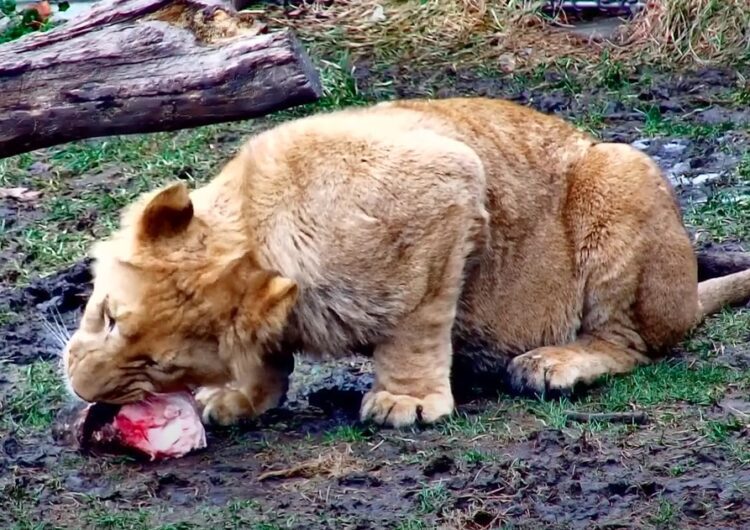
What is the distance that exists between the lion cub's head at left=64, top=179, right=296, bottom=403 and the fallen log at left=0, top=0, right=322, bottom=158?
33cm

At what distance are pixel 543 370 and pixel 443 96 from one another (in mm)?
4887

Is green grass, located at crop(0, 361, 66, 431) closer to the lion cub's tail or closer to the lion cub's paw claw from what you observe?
the lion cub's paw claw

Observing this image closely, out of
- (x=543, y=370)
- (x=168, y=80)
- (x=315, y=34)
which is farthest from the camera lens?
(x=315, y=34)

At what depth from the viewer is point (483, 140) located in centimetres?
606

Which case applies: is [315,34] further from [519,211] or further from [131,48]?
[131,48]

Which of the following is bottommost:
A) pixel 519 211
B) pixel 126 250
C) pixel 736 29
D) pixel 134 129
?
pixel 736 29

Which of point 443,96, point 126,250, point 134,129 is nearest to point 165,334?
point 126,250

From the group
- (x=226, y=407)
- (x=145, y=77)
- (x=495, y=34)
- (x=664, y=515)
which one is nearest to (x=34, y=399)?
(x=226, y=407)

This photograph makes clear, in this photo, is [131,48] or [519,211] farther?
[519,211]

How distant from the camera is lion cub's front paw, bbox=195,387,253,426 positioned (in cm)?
571

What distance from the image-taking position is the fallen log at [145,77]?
189 inches

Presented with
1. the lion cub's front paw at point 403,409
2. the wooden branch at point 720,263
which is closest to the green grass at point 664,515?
the lion cub's front paw at point 403,409

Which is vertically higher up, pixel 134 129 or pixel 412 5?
pixel 134 129

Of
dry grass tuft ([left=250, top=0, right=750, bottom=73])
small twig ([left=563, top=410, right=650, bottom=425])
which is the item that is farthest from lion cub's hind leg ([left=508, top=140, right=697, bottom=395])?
dry grass tuft ([left=250, top=0, right=750, bottom=73])
